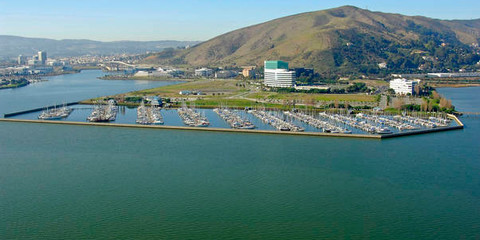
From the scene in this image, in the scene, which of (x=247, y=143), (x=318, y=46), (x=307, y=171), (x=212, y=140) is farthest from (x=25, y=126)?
(x=318, y=46)

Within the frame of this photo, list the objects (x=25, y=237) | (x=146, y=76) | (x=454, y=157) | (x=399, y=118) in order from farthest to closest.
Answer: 1. (x=146, y=76)
2. (x=399, y=118)
3. (x=454, y=157)
4. (x=25, y=237)

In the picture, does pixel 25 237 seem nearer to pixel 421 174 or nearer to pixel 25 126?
pixel 421 174

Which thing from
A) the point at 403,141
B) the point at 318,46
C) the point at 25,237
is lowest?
the point at 25,237

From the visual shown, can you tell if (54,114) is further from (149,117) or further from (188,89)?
(188,89)

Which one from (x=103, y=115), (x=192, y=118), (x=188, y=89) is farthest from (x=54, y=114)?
(x=188, y=89)

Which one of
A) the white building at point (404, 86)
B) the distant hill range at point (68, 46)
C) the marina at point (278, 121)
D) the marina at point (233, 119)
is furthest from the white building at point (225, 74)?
the distant hill range at point (68, 46)

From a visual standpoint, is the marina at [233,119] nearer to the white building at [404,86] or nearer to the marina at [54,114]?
the marina at [54,114]
